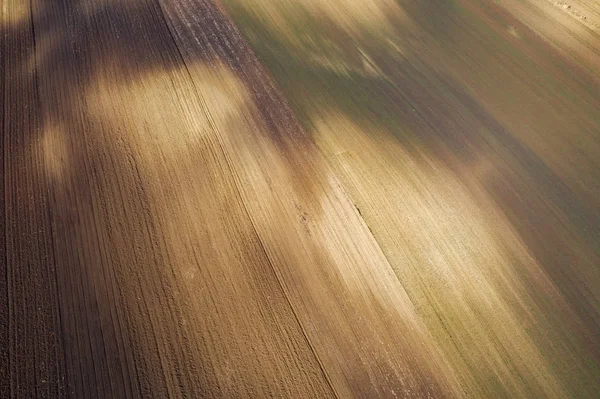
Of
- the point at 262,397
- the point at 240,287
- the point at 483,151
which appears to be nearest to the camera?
the point at 262,397

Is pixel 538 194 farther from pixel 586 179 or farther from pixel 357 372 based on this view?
pixel 357 372

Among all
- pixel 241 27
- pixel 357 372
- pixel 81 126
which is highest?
pixel 241 27

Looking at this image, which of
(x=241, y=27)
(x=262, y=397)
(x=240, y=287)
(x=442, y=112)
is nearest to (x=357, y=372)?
(x=262, y=397)

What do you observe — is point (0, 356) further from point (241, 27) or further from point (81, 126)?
point (241, 27)

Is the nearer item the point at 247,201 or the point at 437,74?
the point at 247,201

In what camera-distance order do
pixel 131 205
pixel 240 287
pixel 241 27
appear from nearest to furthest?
pixel 240 287
pixel 131 205
pixel 241 27

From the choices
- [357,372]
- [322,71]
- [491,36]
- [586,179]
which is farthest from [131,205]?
[491,36]

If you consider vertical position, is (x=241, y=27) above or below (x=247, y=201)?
above
